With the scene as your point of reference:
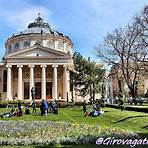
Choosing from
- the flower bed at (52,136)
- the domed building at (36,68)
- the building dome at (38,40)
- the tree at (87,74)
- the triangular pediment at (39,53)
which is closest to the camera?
the flower bed at (52,136)

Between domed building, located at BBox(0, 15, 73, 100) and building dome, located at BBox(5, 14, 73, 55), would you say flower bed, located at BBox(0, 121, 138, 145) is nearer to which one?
domed building, located at BBox(0, 15, 73, 100)

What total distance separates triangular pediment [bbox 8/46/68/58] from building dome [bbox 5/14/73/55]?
13.2 ft

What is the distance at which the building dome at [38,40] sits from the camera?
100250 mm

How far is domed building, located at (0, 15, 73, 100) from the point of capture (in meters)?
91.0

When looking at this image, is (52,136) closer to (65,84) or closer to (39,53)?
(65,84)

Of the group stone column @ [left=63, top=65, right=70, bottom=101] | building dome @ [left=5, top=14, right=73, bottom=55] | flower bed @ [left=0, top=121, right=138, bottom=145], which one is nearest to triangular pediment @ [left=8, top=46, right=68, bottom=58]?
stone column @ [left=63, top=65, right=70, bottom=101]

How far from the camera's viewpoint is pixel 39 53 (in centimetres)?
9206

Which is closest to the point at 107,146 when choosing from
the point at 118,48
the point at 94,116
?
the point at 94,116

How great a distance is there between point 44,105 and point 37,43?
2246 inches

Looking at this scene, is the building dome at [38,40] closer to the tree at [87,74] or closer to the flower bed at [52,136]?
the tree at [87,74]

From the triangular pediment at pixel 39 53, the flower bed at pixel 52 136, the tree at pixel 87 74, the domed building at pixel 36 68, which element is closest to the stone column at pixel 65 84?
the domed building at pixel 36 68

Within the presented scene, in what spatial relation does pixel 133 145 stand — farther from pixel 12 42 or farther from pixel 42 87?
pixel 12 42

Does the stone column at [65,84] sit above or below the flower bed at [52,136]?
above

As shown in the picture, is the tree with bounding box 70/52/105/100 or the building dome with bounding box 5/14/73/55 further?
the building dome with bounding box 5/14/73/55
